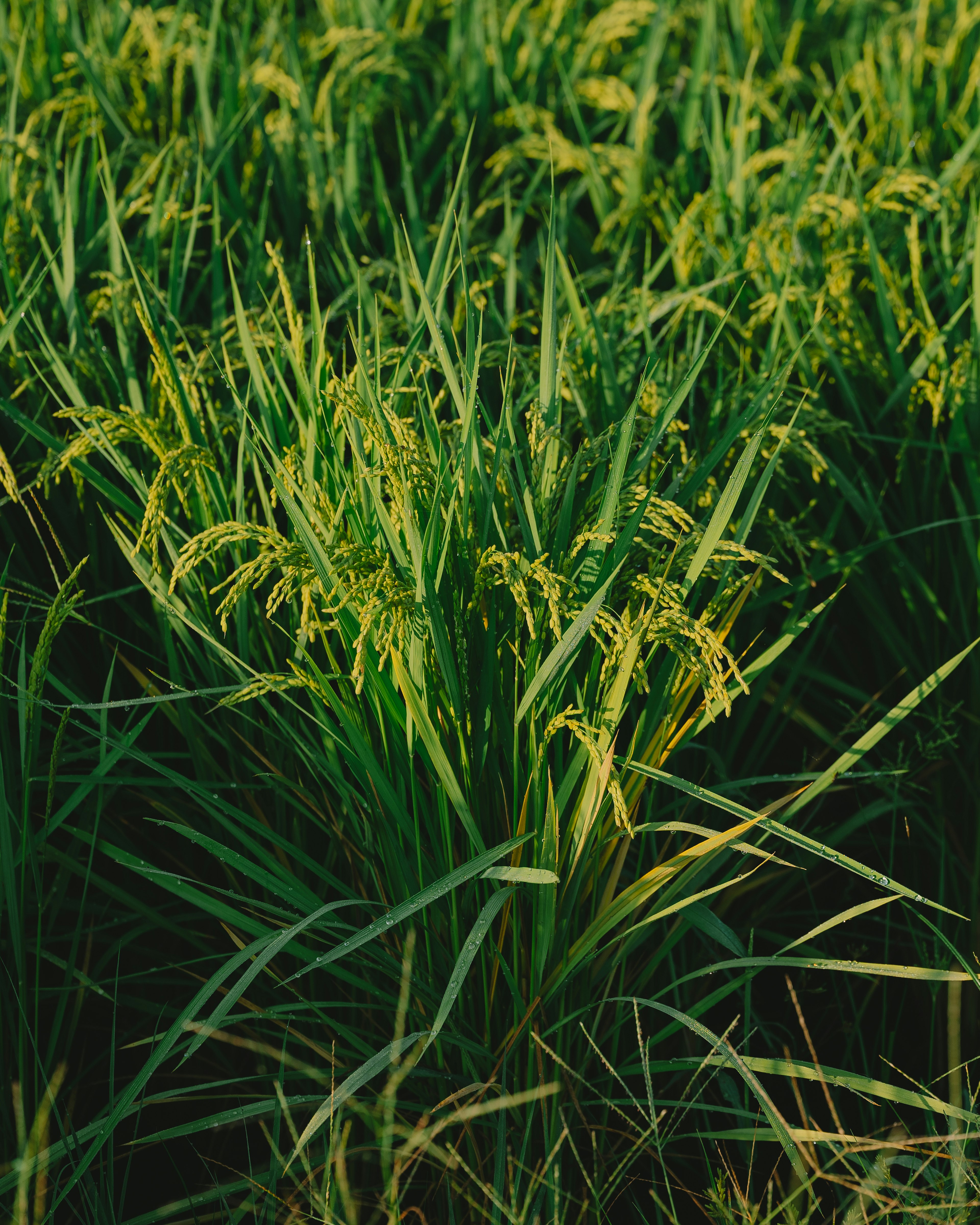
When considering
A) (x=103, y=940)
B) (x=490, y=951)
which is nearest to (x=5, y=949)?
(x=103, y=940)

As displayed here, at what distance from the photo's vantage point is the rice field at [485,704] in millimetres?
1094

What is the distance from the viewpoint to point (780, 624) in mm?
1691

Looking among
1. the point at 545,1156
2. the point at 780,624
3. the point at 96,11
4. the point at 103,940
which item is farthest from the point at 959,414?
the point at 96,11

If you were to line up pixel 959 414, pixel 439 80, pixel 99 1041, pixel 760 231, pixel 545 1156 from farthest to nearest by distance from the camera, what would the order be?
pixel 439 80 < pixel 760 231 < pixel 959 414 < pixel 99 1041 < pixel 545 1156

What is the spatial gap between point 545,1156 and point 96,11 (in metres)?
2.78

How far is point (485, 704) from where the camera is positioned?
1.14 meters

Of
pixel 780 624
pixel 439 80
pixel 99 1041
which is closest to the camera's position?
pixel 99 1041

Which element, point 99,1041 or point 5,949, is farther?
point 99,1041

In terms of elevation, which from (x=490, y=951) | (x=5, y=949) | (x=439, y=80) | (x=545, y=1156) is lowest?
(x=545, y=1156)

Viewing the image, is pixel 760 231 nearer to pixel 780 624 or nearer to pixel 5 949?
pixel 780 624

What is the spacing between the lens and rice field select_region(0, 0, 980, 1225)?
1094mm

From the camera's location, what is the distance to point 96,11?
101 inches

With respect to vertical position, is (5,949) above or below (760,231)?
below

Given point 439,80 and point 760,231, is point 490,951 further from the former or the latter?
point 439,80
